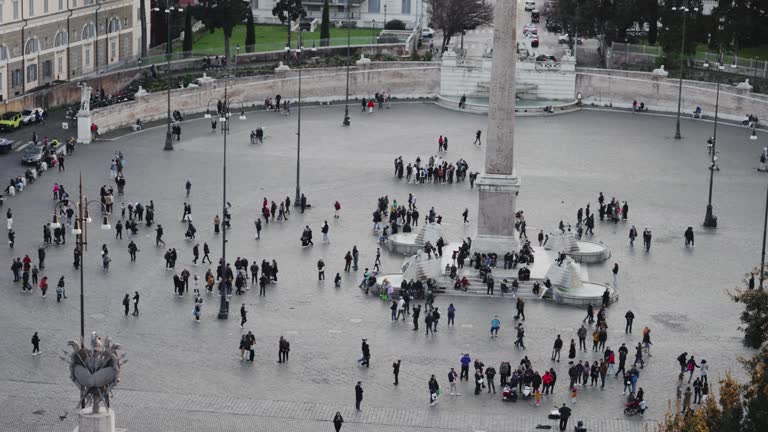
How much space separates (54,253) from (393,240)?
12540 millimetres

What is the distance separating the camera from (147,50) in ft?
355

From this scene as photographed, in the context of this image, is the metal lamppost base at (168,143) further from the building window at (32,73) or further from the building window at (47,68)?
the building window at (47,68)

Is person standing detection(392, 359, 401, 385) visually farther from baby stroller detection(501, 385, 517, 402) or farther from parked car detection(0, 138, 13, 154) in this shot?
parked car detection(0, 138, 13, 154)

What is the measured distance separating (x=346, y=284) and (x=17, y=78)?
38.2 meters

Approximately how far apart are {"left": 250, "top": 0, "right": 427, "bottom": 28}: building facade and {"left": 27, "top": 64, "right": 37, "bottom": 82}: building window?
1282 inches

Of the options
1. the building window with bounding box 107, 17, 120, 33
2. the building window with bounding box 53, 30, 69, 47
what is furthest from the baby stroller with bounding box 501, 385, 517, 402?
the building window with bounding box 107, 17, 120, 33

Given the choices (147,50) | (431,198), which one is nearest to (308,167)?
(431,198)

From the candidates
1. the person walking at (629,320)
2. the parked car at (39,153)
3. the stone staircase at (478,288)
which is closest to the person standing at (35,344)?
the stone staircase at (478,288)

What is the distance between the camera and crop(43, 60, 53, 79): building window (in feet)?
316

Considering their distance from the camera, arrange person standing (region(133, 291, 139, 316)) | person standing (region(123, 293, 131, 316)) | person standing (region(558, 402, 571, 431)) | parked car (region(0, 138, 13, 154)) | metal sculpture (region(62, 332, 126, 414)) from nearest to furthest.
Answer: metal sculpture (region(62, 332, 126, 414))
person standing (region(558, 402, 571, 431))
person standing (region(123, 293, 131, 316))
person standing (region(133, 291, 139, 316))
parked car (region(0, 138, 13, 154))

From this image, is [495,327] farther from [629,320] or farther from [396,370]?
[396,370]

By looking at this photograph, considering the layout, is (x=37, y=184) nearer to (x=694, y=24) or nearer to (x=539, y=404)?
(x=539, y=404)

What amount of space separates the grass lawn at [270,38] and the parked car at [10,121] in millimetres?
19079

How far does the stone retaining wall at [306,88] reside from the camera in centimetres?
9131
